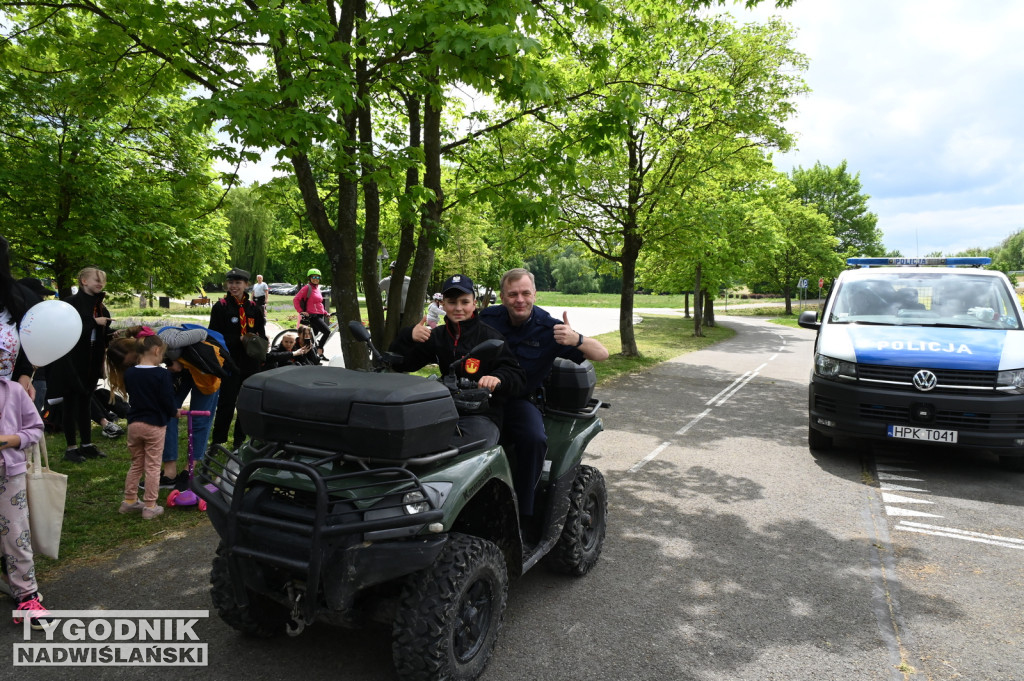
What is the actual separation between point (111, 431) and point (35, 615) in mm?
4452

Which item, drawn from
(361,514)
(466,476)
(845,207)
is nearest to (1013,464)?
(466,476)

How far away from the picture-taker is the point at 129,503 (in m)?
5.04

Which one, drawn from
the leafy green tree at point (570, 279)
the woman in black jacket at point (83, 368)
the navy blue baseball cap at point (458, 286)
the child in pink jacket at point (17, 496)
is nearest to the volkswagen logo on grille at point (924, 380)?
the navy blue baseball cap at point (458, 286)

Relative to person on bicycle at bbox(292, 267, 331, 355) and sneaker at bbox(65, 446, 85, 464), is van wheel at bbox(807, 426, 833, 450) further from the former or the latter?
person on bicycle at bbox(292, 267, 331, 355)

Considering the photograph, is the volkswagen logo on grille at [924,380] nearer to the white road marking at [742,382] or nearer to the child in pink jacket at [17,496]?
the white road marking at [742,382]

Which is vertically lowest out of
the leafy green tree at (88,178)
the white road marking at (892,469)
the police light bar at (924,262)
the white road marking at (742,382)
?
the white road marking at (742,382)

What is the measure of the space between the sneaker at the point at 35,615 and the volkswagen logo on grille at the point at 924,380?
23.5 ft

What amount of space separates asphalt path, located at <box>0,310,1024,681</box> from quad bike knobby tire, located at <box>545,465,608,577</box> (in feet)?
0.39

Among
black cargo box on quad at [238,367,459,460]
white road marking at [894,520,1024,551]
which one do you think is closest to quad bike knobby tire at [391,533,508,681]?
black cargo box on quad at [238,367,459,460]

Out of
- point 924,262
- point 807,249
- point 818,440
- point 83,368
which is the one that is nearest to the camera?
point 83,368

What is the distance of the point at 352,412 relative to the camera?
8.61 feet

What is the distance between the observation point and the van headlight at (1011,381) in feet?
20.2

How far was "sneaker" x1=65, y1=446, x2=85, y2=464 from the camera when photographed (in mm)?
6262

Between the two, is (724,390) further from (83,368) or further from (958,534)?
(83,368)
